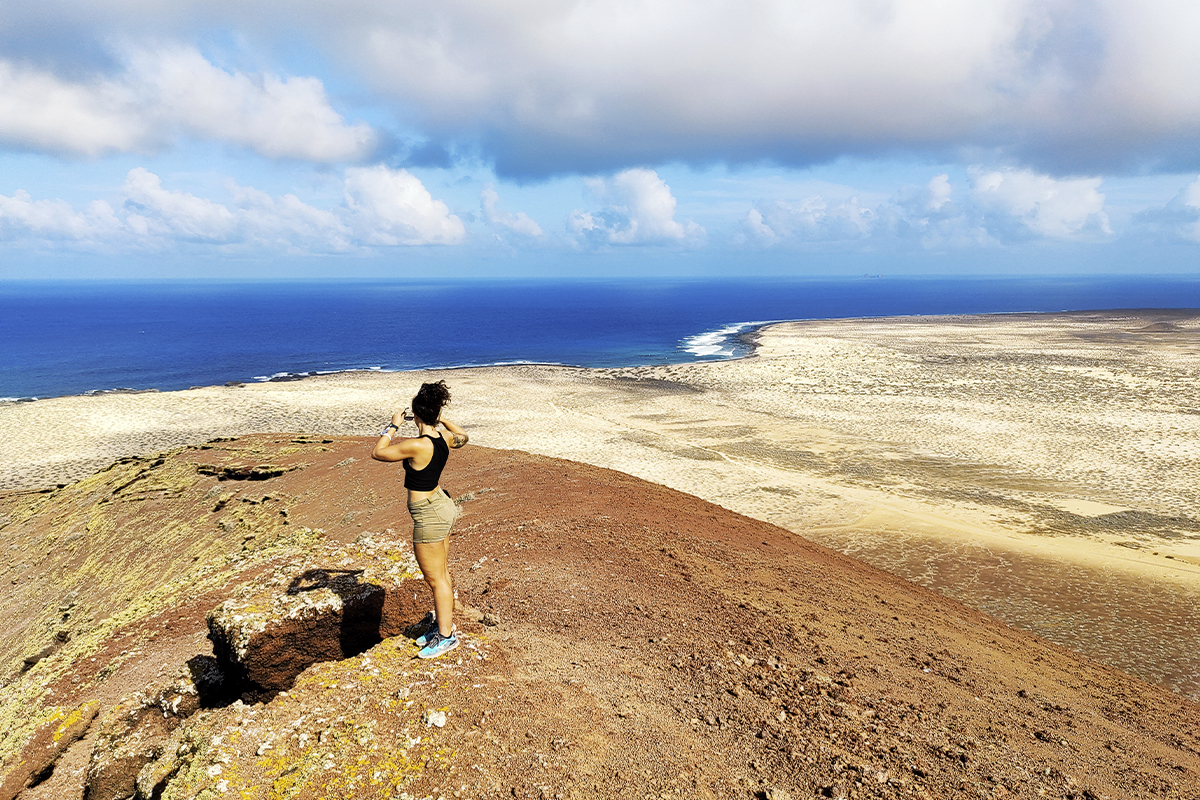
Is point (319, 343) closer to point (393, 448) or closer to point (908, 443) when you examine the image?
point (908, 443)

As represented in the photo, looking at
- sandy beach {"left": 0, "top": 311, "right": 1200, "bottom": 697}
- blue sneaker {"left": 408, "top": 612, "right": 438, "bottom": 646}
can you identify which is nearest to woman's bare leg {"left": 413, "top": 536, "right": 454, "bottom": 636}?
blue sneaker {"left": 408, "top": 612, "right": 438, "bottom": 646}

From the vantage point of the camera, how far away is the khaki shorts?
6.33 metres

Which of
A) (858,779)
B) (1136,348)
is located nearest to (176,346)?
(858,779)

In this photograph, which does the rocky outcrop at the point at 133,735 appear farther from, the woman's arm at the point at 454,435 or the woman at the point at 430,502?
the woman's arm at the point at 454,435

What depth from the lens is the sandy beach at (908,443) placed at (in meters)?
15.6

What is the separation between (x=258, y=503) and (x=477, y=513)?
6.01m

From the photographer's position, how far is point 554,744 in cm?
544

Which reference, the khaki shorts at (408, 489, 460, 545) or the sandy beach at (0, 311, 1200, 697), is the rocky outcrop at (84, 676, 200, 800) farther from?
the sandy beach at (0, 311, 1200, 697)

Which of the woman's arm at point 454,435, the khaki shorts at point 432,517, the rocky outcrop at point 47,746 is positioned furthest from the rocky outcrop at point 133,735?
the woman's arm at point 454,435

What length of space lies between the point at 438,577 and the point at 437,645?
0.66 metres

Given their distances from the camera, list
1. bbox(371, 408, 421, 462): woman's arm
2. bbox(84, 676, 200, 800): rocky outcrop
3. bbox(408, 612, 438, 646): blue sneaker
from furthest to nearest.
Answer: bbox(408, 612, 438, 646): blue sneaker
bbox(371, 408, 421, 462): woman's arm
bbox(84, 676, 200, 800): rocky outcrop

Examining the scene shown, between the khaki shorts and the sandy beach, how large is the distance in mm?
7629

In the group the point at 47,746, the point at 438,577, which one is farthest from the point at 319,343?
the point at 438,577

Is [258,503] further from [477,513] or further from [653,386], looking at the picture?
[653,386]
